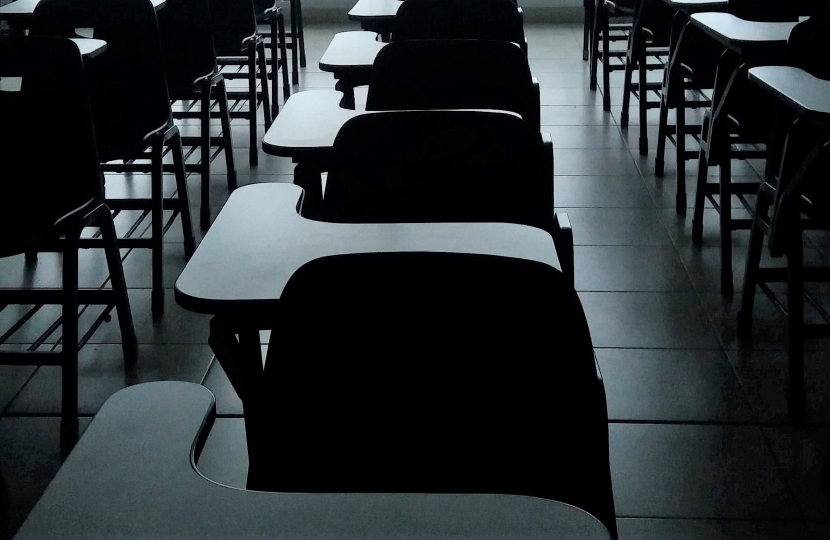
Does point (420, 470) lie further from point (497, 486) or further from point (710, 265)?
point (710, 265)

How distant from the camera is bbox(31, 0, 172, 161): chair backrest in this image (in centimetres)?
296

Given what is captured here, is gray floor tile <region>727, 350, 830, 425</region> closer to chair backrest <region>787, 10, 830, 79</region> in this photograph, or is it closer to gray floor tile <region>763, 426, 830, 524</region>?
gray floor tile <region>763, 426, 830, 524</region>

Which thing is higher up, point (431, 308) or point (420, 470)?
point (431, 308)

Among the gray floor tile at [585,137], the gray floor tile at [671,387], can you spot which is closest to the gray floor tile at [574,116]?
the gray floor tile at [585,137]

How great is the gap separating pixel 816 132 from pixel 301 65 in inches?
193

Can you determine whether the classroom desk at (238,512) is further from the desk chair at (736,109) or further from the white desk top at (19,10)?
the white desk top at (19,10)

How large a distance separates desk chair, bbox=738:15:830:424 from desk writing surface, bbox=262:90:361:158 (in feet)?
3.50

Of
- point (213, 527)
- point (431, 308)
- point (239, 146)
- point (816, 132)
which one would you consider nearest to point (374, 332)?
point (431, 308)

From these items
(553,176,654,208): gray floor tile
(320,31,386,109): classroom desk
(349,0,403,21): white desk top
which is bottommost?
(553,176,654,208): gray floor tile

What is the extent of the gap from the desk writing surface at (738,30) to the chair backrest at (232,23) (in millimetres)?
2297

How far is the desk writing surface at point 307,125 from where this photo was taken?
7.01 ft

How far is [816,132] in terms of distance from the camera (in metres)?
2.36

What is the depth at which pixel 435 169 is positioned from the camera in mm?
1758

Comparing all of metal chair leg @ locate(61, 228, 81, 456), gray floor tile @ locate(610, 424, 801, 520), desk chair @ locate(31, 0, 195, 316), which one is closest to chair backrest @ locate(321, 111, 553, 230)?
gray floor tile @ locate(610, 424, 801, 520)
